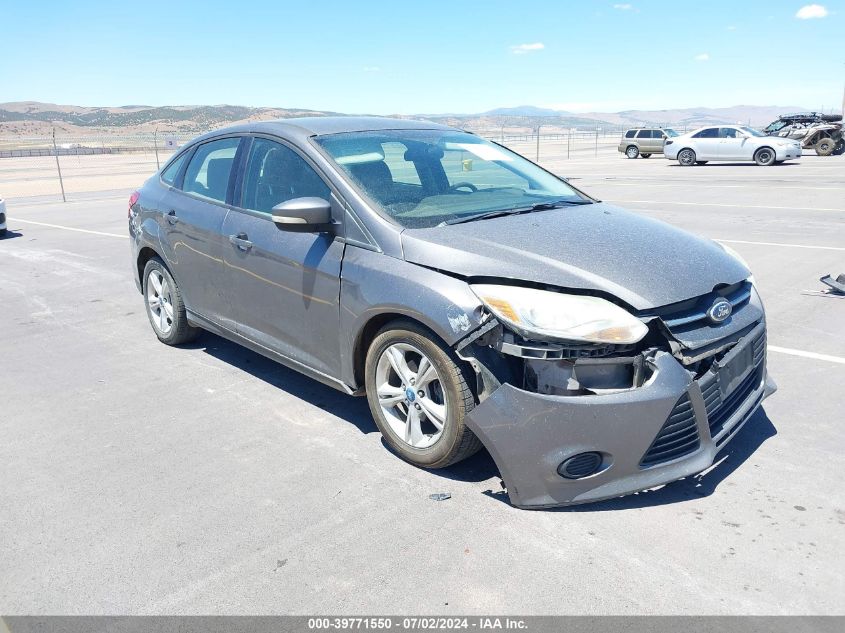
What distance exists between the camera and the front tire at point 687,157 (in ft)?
94.8

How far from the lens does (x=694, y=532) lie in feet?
9.94

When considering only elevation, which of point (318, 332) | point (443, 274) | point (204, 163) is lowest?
point (318, 332)

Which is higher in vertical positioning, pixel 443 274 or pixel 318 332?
pixel 443 274

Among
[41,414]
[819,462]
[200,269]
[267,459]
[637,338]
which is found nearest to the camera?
[637,338]

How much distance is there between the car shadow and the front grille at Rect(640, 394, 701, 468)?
0.26m

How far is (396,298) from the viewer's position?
3434 millimetres

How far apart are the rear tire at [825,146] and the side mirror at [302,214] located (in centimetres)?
3361

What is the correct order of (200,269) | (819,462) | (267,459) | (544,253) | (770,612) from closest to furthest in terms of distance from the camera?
1. (770,612)
2. (544,253)
3. (819,462)
4. (267,459)
5. (200,269)

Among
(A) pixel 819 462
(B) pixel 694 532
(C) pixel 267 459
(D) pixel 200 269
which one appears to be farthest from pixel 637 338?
(D) pixel 200 269

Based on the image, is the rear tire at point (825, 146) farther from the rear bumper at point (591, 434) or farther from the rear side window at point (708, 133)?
the rear bumper at point (591, 434)

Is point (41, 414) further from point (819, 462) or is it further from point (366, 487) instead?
point (819, 462)

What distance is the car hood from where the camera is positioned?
3.15m

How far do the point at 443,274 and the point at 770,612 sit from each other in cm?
184

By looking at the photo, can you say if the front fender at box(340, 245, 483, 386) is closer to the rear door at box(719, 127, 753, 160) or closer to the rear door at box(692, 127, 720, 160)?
the rear door at box(719, 127, 753, 160)
